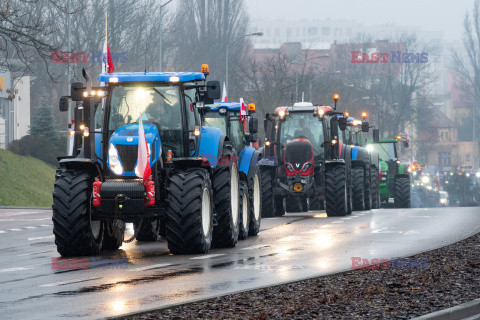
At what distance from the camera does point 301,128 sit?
99.1 ft

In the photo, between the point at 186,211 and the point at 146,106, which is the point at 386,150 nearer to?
the point at 146,106

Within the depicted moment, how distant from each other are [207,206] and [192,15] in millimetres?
74224

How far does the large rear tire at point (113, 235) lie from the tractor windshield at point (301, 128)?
12478mm

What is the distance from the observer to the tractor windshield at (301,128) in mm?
29906

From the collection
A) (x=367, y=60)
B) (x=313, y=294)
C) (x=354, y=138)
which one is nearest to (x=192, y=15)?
(x=367, y=60)

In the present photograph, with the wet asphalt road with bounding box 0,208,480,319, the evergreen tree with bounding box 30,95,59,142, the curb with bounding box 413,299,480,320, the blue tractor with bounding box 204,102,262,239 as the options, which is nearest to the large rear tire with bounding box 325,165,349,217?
the wet asphalt road with bounding box 0,208,480,319

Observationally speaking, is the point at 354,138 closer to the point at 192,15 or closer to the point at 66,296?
the point at 66,296

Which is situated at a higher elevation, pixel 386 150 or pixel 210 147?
pixel 210 147

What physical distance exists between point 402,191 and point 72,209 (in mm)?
29179

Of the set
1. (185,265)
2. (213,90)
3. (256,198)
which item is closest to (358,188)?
(256,198)

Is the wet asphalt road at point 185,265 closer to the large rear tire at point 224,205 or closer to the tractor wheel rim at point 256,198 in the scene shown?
the large rear tire at point 224,205

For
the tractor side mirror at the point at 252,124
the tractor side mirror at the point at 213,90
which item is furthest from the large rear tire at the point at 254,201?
the tractor side mirror at the point at 213,90

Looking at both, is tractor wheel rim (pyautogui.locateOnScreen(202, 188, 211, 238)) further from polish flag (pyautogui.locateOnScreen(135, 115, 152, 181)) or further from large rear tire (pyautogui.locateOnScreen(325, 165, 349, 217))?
large rear tire (pyautogui.locateOnScreen(325, 165, 349, 217))

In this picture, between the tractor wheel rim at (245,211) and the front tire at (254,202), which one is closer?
the tractor wheel rim at (245,211)
